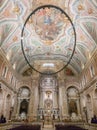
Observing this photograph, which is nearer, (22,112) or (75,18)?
(75,18)

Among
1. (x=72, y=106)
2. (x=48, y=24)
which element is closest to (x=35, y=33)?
(x=48, y=24)

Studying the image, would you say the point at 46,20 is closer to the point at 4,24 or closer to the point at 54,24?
the point at 54,24

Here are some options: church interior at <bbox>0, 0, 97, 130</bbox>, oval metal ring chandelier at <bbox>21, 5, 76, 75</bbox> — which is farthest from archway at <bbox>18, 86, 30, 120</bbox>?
oval metal ring chandelier at <bbox>21, 5, 76, 75</bbox>

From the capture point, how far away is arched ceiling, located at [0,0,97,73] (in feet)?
41.5

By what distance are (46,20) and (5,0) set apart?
5361mm

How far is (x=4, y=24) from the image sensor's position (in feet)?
45.8

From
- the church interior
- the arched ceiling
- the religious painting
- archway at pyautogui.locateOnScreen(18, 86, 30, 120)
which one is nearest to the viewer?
the arched ceiling

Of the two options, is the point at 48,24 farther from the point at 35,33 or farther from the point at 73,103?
the point at 73,103

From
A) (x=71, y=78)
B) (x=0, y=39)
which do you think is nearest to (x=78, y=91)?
(x=71, y=78)

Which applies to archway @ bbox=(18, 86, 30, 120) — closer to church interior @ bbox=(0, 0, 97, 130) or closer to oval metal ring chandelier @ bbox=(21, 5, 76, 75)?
church interior @ bbox=(0, 0, 97, 130)

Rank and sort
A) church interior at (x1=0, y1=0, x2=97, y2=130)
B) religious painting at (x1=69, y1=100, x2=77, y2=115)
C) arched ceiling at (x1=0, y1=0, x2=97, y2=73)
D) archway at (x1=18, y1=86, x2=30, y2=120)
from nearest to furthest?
arched ceiling at (x1=0, y1=0, x2=97, y2=73)
church interior at (x1=0, y1=0, x2=97, y2=130)
archway at (x1=18, y1=86, x2=30, y2=120)
religious painting at (x1=69, y1=100, x2=77, y2=115)

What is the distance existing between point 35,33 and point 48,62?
903 centimetres

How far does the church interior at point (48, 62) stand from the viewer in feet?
42.8

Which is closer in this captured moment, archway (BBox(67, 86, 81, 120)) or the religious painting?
archway (BBox(67, 86, 81, 120))
